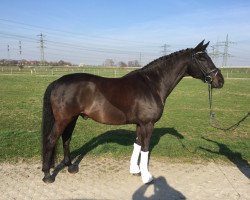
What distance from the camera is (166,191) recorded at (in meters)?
5.14

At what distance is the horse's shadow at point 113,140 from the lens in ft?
21.7

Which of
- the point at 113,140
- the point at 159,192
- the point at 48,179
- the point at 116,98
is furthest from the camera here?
the point at 113,140

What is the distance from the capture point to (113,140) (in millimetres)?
8039

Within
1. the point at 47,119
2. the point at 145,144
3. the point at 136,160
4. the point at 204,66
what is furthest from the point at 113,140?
the point at 204,66

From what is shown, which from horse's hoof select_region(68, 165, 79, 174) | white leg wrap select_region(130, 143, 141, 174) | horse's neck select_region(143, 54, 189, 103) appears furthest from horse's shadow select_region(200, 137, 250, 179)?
horse's hoof select_region(68, 165, 79, 174)

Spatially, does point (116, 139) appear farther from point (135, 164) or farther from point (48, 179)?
point (48, 179)

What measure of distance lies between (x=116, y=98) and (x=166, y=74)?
3.68ft

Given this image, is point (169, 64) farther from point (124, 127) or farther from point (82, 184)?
point (124, 127)

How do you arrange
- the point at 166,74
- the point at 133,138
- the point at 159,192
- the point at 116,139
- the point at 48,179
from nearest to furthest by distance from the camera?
the point at 159,192 < the point at 48,179 < the point at 166,74 < the point at 116,139 < the point at 133,138

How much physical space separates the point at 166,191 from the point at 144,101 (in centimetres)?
168

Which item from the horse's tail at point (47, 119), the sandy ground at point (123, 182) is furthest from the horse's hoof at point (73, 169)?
the horse's tail at point (47, 119)

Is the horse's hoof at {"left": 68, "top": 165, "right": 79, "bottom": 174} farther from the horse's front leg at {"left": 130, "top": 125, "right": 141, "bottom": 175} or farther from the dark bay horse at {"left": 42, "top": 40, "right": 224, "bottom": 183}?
Result: the horse's front leg at {"left": 130, "top": 125, "right": 141, "bottom": 175}

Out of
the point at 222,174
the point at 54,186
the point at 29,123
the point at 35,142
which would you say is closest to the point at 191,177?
the point at 222,174

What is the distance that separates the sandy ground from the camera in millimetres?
4934
